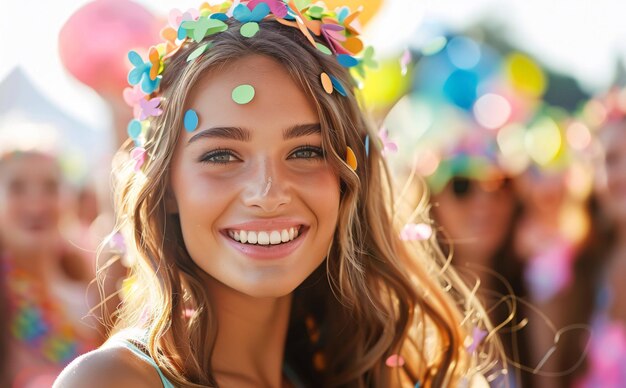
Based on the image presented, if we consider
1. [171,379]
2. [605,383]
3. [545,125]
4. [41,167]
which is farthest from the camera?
[545,125]

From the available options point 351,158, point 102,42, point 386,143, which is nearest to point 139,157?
point 351,158

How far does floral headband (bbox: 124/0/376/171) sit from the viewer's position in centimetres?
248

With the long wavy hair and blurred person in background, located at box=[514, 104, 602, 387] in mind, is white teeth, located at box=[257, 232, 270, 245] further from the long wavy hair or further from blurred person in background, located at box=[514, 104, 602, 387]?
blurred person in background, located at box=[514, 104, 602, 387]

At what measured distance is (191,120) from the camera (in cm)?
237

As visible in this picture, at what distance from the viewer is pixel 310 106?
2439 millimetres

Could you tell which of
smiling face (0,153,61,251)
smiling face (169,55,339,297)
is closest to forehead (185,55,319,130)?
smiling face (169,55,339,297)

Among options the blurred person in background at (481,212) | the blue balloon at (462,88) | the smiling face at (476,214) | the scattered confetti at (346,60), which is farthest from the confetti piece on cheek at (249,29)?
the blue balloon at (462,88)

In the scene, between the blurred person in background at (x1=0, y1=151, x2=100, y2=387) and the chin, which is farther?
the blurred person in background at (x1=0, y1=151, x2=100, y2=387)

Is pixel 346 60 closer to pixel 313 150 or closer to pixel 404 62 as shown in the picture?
pixel 404 62

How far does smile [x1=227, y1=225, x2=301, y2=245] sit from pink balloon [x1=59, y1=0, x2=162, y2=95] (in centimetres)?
260

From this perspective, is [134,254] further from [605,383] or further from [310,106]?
[605,383]

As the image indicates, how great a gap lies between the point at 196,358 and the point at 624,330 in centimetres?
313

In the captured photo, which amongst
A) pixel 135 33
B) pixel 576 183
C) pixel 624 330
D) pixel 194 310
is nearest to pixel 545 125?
pixel 576 183

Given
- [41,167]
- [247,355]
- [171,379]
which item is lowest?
[41,167]
